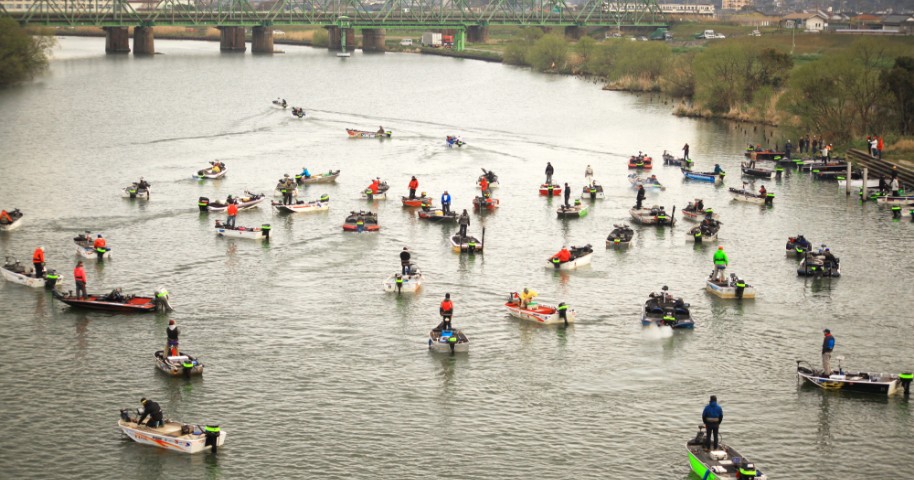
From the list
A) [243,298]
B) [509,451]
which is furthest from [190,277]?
[509,451]

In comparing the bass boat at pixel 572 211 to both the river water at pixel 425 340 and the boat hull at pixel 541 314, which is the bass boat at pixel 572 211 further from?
the boat hull at pixel 541 314

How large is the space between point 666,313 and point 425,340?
11.2 m

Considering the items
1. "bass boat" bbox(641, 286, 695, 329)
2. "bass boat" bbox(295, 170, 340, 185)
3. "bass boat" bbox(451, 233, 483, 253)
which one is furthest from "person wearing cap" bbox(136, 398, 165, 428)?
"bass boat" bbox(295, 170, 340, 185)

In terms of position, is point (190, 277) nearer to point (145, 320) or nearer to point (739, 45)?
point (145, 320)

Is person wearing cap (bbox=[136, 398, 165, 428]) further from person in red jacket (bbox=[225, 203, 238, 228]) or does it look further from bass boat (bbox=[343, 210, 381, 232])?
bass boat (bbox=[343, 210, 381, 232])

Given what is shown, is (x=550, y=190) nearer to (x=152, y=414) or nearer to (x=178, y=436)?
(x=152, y=414)

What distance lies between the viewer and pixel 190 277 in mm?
61125

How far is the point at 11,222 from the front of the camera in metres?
70.4

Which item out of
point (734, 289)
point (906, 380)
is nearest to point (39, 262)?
point (734, 289)

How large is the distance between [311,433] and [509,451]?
23.3 ft

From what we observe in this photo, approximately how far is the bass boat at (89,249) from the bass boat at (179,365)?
1929cm

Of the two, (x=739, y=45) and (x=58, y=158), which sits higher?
(x=739, y=45)

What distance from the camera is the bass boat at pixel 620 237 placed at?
225 ft

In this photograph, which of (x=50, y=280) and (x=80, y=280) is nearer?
(x=80, y=280)
